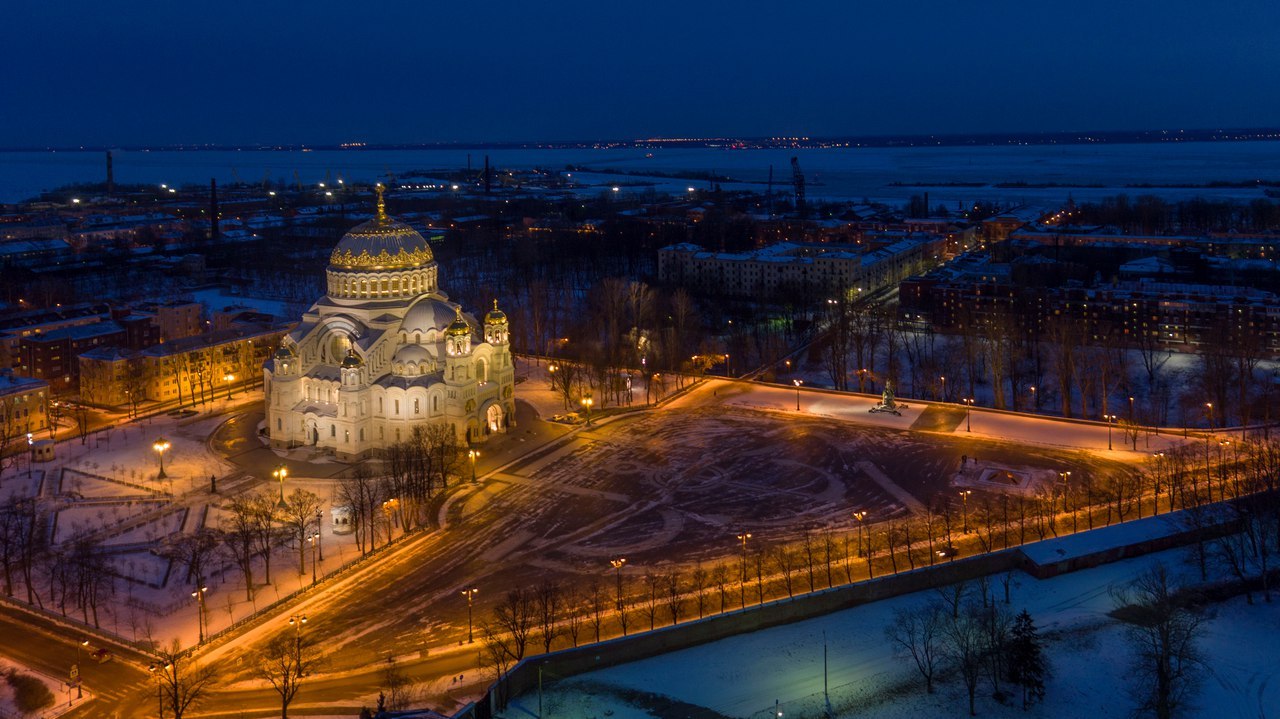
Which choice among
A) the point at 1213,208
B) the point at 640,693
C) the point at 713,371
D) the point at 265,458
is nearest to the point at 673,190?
the point at 1213,208

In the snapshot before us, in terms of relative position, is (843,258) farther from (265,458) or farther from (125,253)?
(125,253)

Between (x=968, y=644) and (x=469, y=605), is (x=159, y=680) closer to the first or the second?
(x=469, y=605)

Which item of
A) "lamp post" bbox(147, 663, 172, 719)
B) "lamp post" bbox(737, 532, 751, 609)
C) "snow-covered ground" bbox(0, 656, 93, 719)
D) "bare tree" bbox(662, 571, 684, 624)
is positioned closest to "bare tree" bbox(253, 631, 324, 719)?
"lamp post" bbox(147, 663, 172, 719)

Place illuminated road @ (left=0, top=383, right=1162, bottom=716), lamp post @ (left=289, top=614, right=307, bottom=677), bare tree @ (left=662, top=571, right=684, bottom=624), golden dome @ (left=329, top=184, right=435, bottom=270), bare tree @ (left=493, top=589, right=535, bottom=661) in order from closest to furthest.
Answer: lamp post @ (left=289, top=614, right=307, bottom=677)
bare tree @ (left=493, top=589, right=535, bottom=661)
illuminated road @ (left=0, top=383, right=1162, bottom=716)
bare tree @ (left=662, top=571, right=684, bottom=624)
golden dome @ (left=329, top=184, right=435, bottom=270)

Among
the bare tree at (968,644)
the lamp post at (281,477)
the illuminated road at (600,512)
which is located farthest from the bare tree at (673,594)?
the lamp post at (281,477)

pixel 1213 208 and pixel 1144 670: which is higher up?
pixel 1213 208

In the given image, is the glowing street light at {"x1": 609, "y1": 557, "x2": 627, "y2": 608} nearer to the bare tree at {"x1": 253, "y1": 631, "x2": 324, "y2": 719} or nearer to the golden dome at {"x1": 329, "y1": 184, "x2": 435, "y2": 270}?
the bare tree at {"x1": 253, "y1": 631, "x2": 324, "y2": 719}
